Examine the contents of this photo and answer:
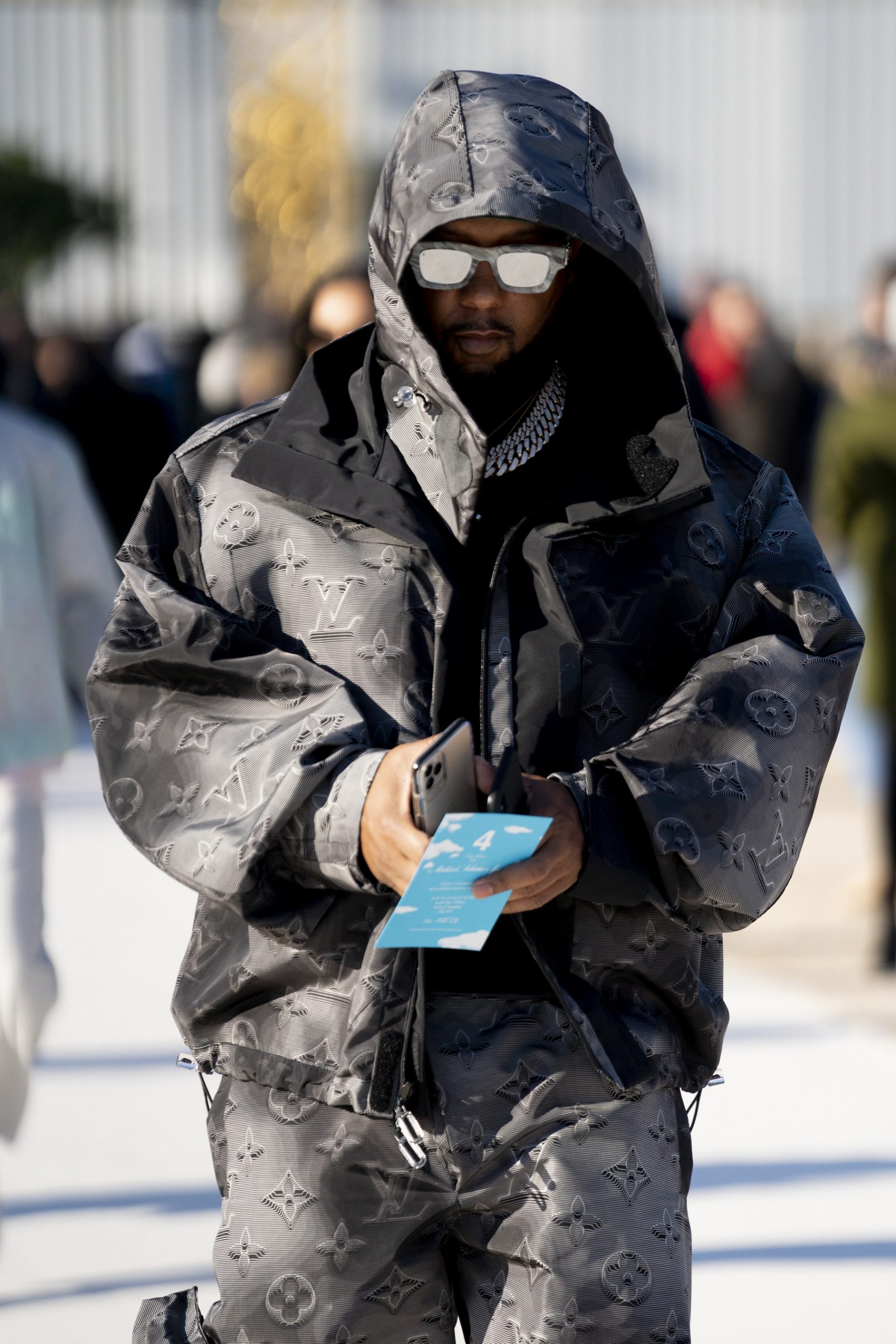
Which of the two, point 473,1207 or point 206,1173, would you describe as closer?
point 473,1207

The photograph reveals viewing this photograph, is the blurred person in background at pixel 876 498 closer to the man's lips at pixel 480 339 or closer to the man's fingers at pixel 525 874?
the man's lips at pixel 480 339

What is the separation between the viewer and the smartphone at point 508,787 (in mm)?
1719

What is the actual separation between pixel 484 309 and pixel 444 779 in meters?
0.52

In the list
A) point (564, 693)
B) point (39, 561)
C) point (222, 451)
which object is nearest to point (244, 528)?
point (222, 451)

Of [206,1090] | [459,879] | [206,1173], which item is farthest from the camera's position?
[206,1173]

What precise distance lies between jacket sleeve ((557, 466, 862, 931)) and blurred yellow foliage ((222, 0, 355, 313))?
64.9 ft

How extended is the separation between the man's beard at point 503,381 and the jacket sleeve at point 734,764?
0.30 meters

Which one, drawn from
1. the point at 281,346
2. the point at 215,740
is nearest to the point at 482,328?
the point at 215,740

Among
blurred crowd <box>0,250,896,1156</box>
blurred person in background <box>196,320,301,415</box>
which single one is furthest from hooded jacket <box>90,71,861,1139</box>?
blurred person in background <box>196,320,301,415</box>

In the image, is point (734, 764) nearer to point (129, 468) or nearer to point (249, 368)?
point (249, 368)

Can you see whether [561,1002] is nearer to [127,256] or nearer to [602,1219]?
[602,1219]

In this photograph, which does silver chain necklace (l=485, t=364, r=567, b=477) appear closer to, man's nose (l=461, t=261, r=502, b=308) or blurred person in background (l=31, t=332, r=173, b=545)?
man's nose (l=461, t=261, r=502, b=308)

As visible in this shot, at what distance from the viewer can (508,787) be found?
1732 mm

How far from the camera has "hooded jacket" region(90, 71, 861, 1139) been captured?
1875 millimetres
